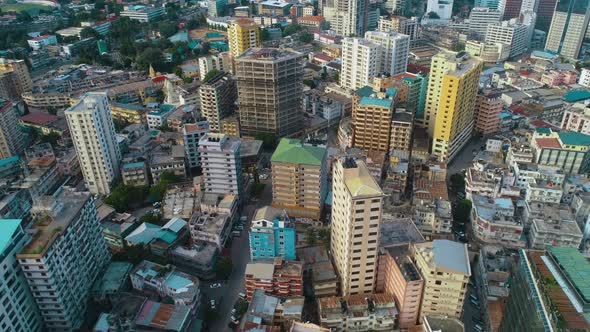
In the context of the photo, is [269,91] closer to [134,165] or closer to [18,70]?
[134,165]

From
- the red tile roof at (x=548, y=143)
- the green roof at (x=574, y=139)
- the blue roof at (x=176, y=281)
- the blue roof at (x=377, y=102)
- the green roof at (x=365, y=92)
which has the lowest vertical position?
the blue roof at (x=176, y=281)

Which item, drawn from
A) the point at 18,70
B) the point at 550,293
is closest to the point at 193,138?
the point at 550,293

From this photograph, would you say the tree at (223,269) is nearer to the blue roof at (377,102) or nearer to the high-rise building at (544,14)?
the blue roof at (377,102)

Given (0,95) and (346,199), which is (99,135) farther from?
(0,95)

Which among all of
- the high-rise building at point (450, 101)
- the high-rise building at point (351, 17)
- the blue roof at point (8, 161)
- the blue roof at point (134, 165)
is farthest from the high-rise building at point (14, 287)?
the high-rise building at point (351, 17)

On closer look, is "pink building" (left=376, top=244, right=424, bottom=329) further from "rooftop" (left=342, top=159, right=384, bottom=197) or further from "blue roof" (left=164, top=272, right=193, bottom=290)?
"blue roof" (left=164, top=272, right=193, bottom=290)

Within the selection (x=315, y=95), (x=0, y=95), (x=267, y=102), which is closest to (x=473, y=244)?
(x=267, y=102)
